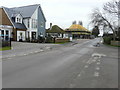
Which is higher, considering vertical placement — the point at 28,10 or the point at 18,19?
the point at 28,10

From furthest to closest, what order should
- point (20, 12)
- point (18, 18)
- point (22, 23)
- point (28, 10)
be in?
point (28, 10), point (20, 12), point (22, 23), point (18, 18)

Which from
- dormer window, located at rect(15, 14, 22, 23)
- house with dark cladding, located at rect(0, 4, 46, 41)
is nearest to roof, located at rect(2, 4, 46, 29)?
house with dark cladding, located at rect(0, 4, 46, 41)

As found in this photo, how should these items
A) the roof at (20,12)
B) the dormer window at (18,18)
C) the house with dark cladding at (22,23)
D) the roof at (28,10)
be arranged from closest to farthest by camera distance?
the house with dark cladding at (22,23), the roof at (20,12), the dormer window at (18,18), the roof at (28,10)

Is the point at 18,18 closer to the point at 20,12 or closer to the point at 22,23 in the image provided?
the point at 22,23

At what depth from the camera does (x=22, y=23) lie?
3312 centimetres

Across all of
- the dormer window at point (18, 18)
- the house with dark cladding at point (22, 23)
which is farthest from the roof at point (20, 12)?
the dormer window at point (18, 18)

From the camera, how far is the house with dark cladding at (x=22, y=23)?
92.2 ft

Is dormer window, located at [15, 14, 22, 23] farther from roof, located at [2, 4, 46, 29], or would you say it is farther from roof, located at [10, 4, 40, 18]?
roof, located at [10, 4, 40, 18]

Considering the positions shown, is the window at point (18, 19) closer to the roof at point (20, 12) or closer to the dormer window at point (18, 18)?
the dormer window at point (18, 18)

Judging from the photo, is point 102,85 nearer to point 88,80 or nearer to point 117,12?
point 88,80

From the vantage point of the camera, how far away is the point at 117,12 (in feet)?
93.4

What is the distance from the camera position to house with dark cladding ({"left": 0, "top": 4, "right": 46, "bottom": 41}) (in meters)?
28.1

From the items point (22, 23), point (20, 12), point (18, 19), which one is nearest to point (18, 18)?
point (18, 19)

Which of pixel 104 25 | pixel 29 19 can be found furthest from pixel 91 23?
pixel 29 19
